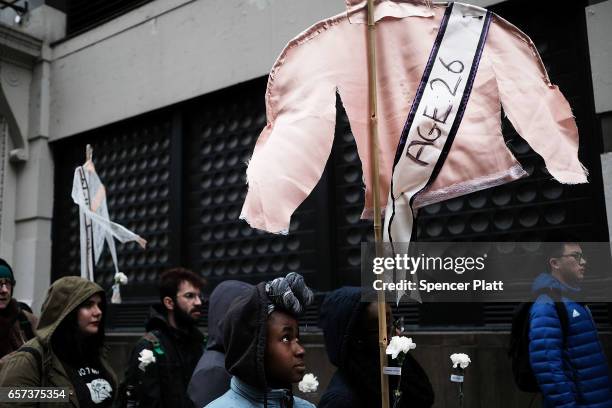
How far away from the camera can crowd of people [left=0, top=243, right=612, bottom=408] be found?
2539 mm

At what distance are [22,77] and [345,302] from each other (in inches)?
325

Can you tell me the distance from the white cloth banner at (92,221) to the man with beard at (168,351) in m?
1.81

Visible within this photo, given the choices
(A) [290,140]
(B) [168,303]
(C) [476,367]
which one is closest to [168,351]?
(B) [168,303]

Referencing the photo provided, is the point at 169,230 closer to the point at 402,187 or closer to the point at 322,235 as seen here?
the point at 322,235

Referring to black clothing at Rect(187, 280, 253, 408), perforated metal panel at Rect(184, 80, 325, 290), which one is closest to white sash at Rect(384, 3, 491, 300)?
black clothing at Rect(187, 280, 253, 408)

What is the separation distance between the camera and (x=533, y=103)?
293 cm

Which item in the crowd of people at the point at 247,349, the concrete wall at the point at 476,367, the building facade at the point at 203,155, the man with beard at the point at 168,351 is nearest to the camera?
the crowd of people at the point at 247,349

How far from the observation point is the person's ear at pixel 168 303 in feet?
15.3

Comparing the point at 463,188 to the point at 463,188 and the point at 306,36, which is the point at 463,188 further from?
the point at 306,36

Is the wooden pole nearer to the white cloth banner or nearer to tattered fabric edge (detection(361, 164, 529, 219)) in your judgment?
tattered fabric edge (detection(361, 164, 529, 219))

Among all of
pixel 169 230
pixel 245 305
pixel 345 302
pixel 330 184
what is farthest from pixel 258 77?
pixel 245 305

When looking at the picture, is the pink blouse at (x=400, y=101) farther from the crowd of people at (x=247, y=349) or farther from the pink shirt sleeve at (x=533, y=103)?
the crowd of people at (x=247, y=349)

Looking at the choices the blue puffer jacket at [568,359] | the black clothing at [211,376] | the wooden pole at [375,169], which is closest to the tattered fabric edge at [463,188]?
the wooden pole at [375,169]

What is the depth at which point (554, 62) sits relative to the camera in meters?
5.45
